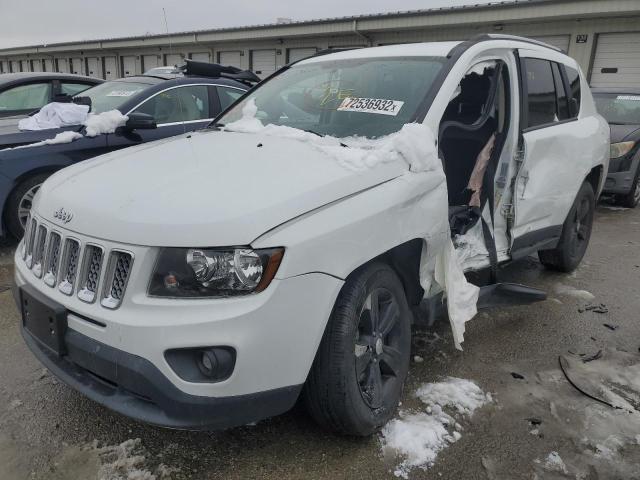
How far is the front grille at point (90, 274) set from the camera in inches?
80.8

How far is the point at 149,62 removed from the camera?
27453 millimetres

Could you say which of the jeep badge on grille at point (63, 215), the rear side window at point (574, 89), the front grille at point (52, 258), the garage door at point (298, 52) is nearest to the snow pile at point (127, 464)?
the front grille at point (52, 258)

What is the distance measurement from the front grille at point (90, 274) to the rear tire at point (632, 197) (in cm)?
788

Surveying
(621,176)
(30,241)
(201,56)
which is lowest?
(621,176)

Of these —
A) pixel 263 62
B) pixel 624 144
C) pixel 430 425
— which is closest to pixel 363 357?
pixel 430 425

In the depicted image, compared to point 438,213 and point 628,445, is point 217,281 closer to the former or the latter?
point 438,213

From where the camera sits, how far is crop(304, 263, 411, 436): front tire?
2.19m

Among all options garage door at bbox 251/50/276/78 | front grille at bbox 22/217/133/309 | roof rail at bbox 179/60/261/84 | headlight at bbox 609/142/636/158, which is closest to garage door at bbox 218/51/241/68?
garage door at bbox 251/50/276/78

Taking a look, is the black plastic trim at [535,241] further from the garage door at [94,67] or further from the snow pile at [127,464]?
the garage door at [94,67]

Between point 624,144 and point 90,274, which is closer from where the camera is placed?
point 90,274

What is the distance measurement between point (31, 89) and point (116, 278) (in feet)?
19.6

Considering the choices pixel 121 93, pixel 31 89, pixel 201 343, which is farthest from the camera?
pixel 31 89

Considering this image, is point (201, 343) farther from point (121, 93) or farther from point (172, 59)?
point (172, 59)

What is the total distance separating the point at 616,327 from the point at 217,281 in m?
3.31
